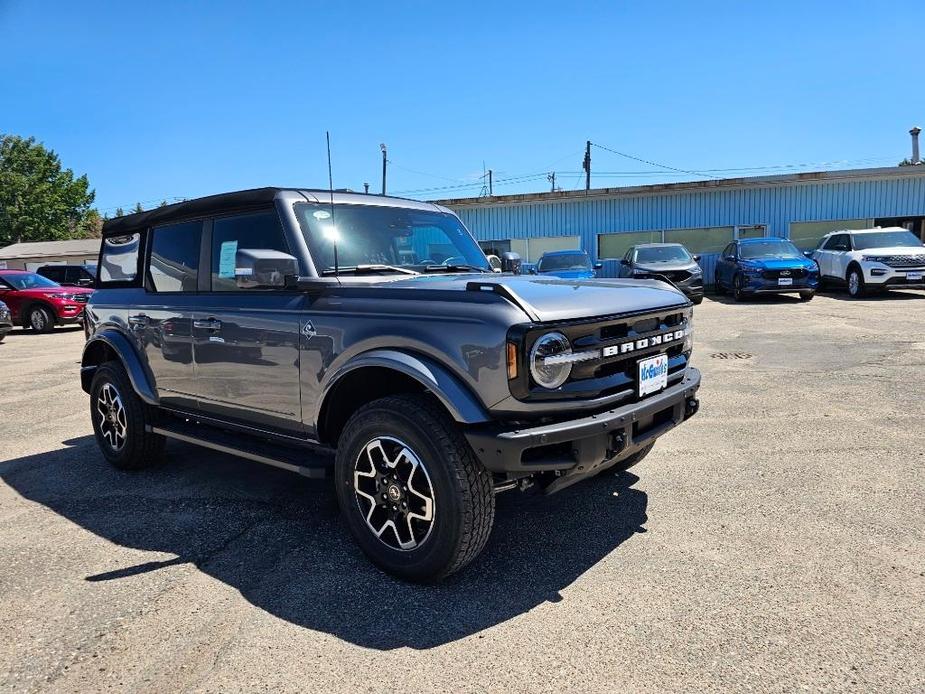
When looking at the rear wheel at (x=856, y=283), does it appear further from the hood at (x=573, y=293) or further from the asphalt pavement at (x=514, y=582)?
the hood at (x=573, y=293)

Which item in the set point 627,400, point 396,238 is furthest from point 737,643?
point 396,238

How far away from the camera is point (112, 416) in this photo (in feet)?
16.4

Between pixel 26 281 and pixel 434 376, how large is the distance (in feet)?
59.6

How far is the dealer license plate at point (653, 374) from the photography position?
322cm

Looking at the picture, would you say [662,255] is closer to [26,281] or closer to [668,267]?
[668,267]

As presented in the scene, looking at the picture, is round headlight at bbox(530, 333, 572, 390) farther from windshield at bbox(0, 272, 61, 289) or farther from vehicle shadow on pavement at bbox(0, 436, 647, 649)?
windshield at bbox(0, 272, 61, 289)

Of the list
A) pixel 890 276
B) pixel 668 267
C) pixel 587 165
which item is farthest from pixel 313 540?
pixel 587 165

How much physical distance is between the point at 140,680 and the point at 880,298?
19.1m

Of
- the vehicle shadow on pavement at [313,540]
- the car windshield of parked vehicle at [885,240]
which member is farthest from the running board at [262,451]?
the car windshield of parked vehicle at [885,240]

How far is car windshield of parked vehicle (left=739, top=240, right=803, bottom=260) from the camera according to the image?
1728 cm

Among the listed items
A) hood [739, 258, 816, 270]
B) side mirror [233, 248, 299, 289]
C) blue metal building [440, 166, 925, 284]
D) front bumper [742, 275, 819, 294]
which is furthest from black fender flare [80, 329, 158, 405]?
blue metal building [440, 166, 925, 284]

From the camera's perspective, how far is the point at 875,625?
2.62 m

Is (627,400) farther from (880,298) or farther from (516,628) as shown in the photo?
(880,298)

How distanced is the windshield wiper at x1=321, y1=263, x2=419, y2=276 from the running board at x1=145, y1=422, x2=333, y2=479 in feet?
3.36
